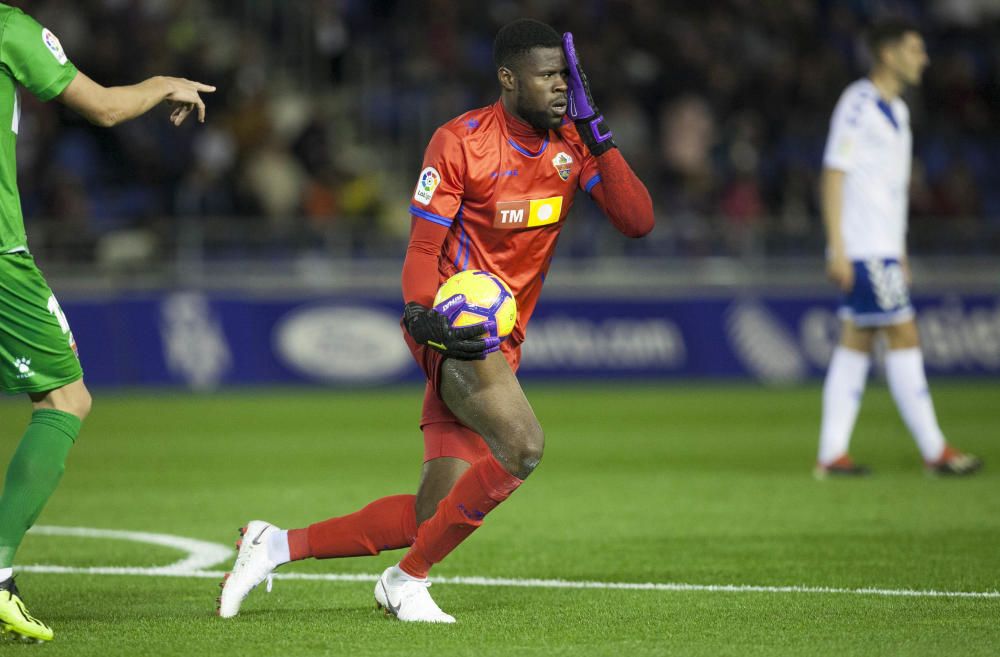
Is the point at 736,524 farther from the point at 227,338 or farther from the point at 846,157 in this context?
the point at 227,338

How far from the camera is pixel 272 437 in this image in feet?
39.9

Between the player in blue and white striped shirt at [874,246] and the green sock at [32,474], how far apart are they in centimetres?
550

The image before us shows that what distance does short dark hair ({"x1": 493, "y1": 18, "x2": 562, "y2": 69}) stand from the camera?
16.9ft

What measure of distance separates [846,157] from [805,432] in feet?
12.2

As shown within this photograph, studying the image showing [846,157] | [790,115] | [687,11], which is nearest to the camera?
[846,157]

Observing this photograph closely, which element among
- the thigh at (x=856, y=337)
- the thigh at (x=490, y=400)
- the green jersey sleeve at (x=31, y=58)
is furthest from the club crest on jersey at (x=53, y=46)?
the thigh at (x=856, y=337)

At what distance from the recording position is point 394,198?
799 inches

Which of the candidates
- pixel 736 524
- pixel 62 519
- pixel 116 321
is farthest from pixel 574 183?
pixel 116 321

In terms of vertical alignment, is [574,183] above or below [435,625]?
above

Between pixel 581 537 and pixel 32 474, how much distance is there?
3.03 metres

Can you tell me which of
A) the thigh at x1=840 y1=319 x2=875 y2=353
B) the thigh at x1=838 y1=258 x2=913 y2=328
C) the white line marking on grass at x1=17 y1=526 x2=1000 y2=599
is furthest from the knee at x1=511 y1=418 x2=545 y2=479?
the thigh at x1=840 y1=319 x2=875 y2=353

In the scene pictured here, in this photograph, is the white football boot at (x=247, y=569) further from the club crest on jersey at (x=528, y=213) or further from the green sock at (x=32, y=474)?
the club crest on jersey at (x=528, y=213)

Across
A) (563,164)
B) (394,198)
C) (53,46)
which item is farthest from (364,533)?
(394,198)

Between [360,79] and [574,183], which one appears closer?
[574,183]
